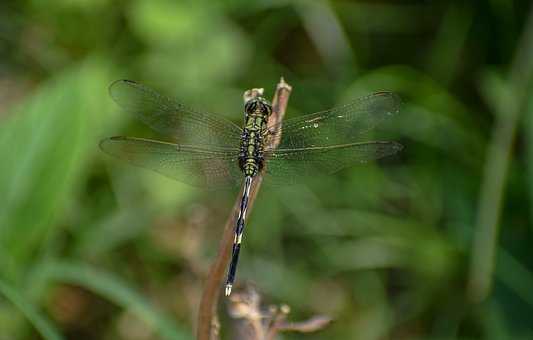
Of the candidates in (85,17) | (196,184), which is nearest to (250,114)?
(196,184)

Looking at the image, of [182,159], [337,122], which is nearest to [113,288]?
[182,159]

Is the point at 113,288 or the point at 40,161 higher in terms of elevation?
the point at 40,161

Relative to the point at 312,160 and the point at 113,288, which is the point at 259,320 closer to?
the point at 312,160

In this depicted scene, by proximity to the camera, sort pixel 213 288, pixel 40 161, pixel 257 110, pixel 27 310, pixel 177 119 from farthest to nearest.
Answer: pixel 40 161 < pixel 177 119 < pixel 257 110 < pixel 27 310 < pixel 213 288

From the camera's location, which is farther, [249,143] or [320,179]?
[320,179]

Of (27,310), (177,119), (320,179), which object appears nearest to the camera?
(27,310)

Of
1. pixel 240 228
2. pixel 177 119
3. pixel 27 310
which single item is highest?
pixel 177 119

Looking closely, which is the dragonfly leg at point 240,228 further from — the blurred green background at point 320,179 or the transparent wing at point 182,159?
the blurred green background at point 320,179

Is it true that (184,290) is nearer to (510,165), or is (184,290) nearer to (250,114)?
(250,114)
